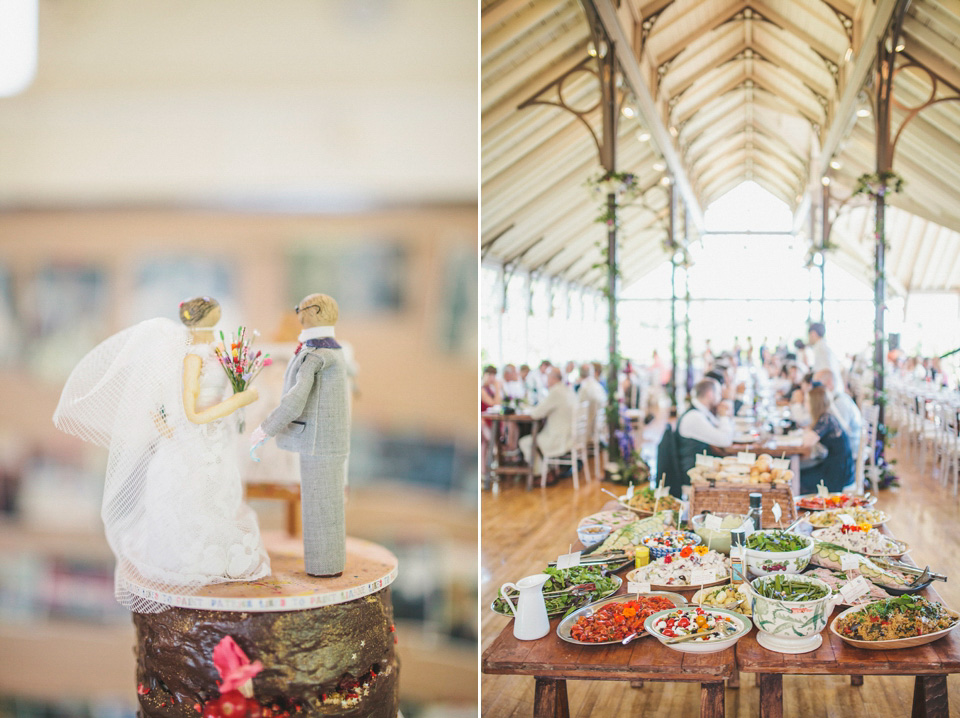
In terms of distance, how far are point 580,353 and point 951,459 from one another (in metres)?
12.9

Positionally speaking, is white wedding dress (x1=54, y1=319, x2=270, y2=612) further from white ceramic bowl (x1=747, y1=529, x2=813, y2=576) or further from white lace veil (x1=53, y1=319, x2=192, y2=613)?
white ceramic bowl (x1=747, y1=529, x2=813, y2=576)

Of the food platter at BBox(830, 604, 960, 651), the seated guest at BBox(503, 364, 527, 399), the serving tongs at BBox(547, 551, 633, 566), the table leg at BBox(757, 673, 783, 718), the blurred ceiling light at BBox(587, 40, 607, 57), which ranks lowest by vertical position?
the table leg at BBox(757, 673, 783, 718)

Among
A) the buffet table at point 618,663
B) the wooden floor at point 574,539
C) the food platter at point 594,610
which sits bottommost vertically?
the wooden floor at point 574,539

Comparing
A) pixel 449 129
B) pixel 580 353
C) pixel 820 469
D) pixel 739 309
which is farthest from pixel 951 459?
pixel 739 309

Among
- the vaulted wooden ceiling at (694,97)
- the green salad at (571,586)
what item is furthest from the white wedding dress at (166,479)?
the vaulted wooden ceiling at (694,97)

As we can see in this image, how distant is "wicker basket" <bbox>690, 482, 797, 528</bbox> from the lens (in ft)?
12.2

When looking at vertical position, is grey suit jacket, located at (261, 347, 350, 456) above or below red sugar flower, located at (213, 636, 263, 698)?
Answer: above

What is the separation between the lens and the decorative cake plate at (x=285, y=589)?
2246 millimetres

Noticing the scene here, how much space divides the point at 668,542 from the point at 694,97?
36.9ft

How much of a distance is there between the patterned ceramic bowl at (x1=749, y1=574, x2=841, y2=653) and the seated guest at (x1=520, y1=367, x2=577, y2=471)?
4.92 metres

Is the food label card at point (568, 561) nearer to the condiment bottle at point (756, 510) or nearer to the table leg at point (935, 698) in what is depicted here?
the condiment bottle at point (756, 510)

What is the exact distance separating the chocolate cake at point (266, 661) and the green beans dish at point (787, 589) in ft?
3.78

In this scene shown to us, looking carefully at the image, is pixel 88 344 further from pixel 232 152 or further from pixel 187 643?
pixel 187 643

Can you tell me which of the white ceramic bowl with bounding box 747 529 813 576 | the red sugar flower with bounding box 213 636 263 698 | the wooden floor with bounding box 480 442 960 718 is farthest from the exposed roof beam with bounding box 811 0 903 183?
the red sugar flower with bounding box 213 636 263 698
